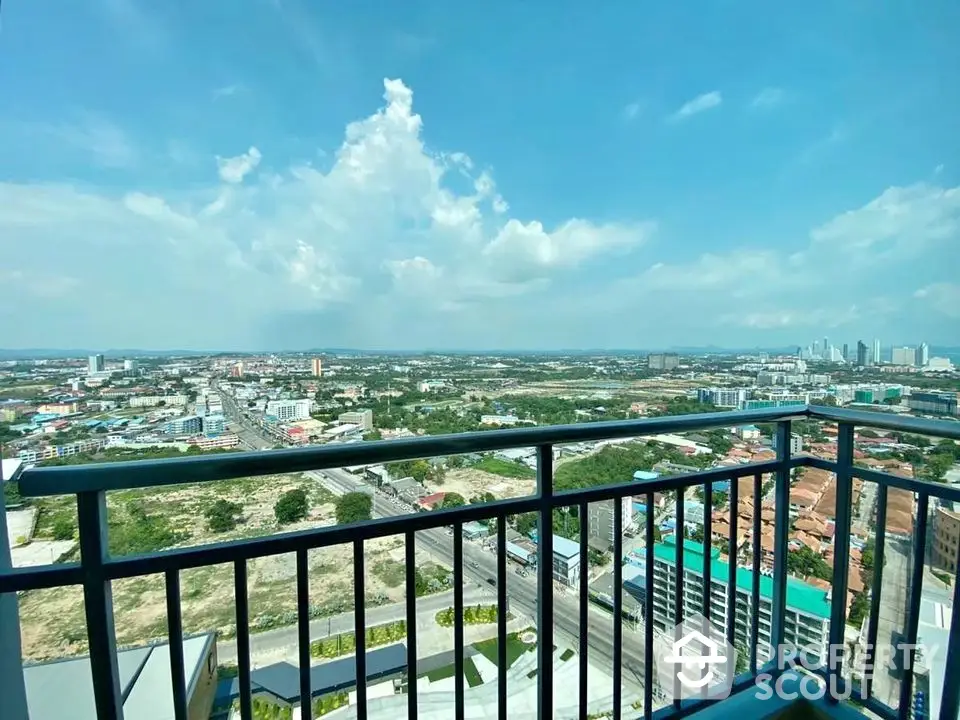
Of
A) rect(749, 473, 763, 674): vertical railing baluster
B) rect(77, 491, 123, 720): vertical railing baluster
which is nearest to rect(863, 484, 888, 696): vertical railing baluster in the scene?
rect(749, 473, 763, 674): vertical railing baluster

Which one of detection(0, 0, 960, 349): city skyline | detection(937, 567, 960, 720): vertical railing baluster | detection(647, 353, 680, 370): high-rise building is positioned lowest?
detection(937, 567, 960, 720): vertical railing baluster

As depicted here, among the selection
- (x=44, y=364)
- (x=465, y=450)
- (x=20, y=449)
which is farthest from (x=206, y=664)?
(x=44, y=364)

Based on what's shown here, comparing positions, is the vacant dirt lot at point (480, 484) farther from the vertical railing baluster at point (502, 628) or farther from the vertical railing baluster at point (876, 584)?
the vertical railing baluster at point (876, 584)

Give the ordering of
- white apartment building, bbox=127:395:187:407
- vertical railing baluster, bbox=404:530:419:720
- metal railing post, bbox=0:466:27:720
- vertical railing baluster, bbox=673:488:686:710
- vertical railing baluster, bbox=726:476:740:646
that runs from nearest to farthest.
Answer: metal railing post, bbox=0:466:27:720 → vertical railing baluster, bbox=404:530:419:720 → vertical railing baluster, bbox=673:488:686:710 → vertical railing baluster, bbox=726:476:740:646 → white apartment building, bbox=127:395:187:407

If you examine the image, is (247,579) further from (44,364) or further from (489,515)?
(44,364)

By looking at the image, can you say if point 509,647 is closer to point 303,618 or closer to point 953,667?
point 303,618

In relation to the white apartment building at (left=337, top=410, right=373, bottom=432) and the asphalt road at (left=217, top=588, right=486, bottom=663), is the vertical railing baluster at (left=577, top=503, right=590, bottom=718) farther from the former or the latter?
the white apartment building at (left=337, top=410, right=373, bottom=432)

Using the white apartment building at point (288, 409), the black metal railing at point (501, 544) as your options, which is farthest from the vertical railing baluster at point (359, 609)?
Result: the white apartment building at point (288, 409)
